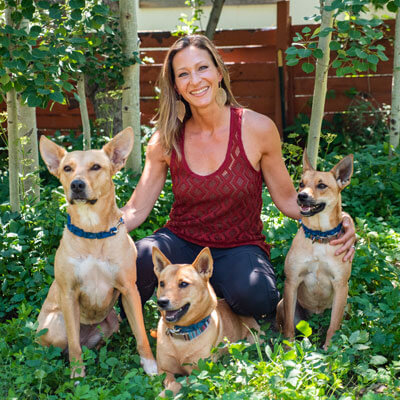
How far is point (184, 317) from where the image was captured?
2961 mm

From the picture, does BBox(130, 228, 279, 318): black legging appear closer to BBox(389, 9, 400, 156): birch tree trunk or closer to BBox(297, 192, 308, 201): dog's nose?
BBox(297, 192, 308, 201): dog's nose

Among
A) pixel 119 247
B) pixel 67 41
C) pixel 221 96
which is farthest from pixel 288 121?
pixel 119 247

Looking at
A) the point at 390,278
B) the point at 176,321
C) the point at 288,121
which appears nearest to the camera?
the point at 176,321

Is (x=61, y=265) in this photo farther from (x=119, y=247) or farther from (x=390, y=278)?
(x=390, y=278)

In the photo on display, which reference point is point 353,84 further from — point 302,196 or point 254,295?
point 254,295

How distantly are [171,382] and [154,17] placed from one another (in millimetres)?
8072

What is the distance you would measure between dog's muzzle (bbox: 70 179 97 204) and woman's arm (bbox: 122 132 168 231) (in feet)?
2.48

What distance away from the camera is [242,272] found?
3.39 meters

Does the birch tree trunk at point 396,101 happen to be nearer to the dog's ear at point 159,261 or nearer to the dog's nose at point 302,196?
the dog's nose at point 302,196

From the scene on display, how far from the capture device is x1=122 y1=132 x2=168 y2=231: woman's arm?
3.73m

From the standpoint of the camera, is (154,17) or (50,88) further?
(154,17)

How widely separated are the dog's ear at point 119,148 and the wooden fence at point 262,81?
4239 mm

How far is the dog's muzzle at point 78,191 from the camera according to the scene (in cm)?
292

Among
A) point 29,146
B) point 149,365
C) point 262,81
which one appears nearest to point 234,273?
point 149,365
